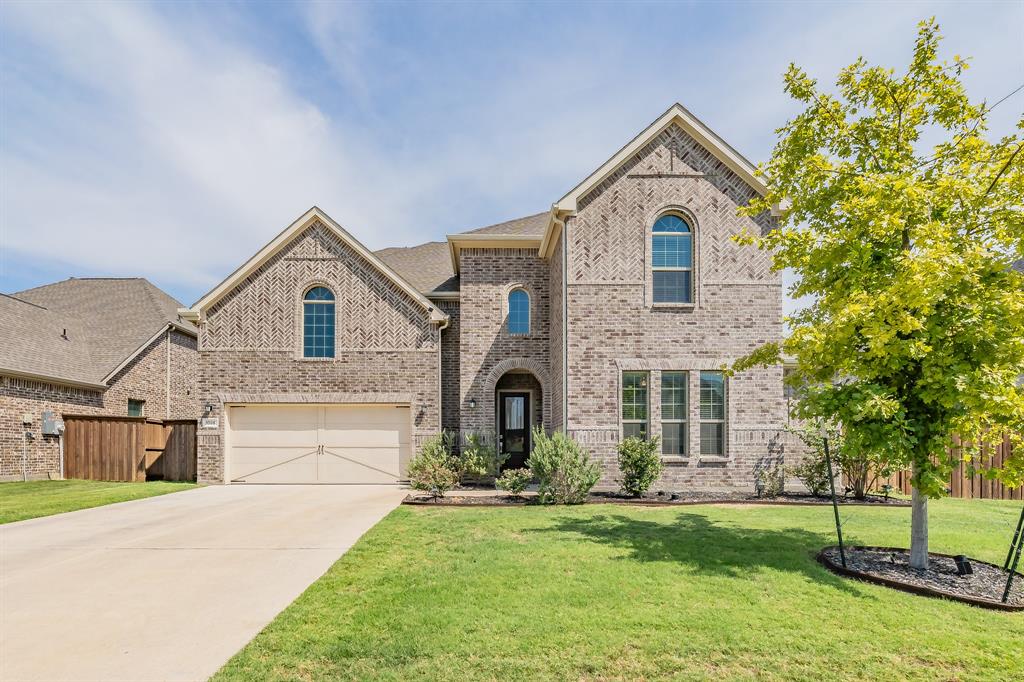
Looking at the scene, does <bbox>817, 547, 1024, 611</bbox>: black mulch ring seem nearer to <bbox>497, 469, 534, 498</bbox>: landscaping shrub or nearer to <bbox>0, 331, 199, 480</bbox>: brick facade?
<bbox>497, 469, 534, 498</bbox>: landscaping shrub

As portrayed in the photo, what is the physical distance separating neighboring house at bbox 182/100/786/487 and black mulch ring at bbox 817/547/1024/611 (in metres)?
6.02

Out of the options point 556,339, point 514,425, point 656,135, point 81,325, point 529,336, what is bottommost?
point 514,425

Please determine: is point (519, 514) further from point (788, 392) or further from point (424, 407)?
point (788, 392)

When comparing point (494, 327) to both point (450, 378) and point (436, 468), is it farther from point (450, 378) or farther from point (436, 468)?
point (436, 468)

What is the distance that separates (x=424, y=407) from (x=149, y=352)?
12.5 m

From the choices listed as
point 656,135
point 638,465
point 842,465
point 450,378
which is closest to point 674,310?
point 638,465

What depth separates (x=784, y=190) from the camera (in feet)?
25.1

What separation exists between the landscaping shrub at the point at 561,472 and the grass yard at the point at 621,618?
3291 millimetres

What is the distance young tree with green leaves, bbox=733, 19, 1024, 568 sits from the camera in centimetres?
572

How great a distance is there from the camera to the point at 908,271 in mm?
5617

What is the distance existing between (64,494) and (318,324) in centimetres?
735

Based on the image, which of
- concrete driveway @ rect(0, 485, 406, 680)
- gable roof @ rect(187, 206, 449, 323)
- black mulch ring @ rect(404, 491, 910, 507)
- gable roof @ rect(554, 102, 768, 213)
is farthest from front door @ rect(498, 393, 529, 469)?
gable roof @ rect(554, 102, 768, 213)

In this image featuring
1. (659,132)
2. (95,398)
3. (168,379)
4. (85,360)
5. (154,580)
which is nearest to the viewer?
(154,580)

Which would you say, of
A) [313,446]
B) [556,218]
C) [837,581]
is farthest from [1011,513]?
[313,446]
